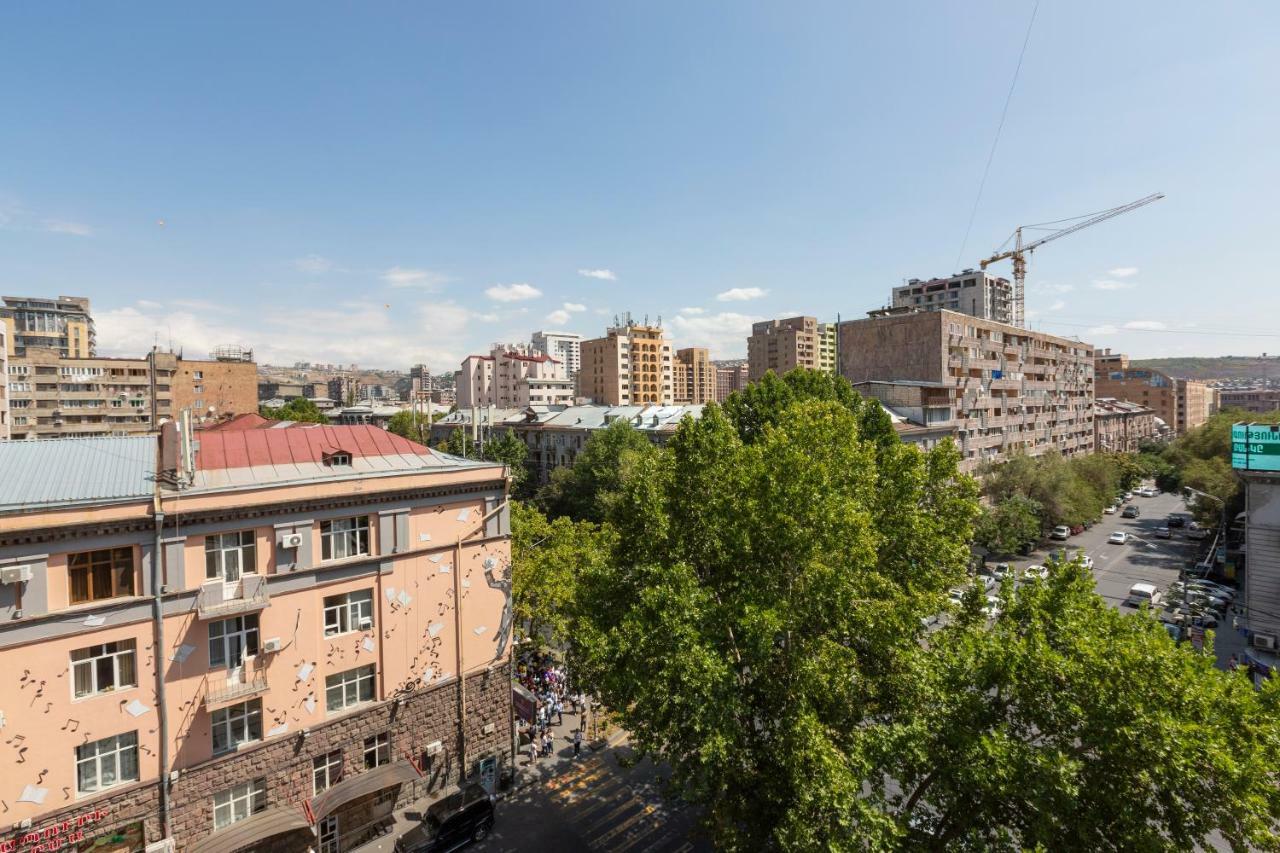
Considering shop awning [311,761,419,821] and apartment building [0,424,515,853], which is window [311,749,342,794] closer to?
apartment building [0,424,515,853]

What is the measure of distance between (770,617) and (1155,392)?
16766 cm

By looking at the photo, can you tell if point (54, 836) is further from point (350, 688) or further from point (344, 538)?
point (344, 538)

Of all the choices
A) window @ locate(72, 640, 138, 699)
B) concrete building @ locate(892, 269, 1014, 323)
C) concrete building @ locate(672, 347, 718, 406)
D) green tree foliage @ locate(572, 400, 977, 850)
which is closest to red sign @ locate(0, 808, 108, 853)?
window @ locate(72, 640, 138, 699)

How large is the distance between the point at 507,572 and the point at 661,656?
33.1 ft

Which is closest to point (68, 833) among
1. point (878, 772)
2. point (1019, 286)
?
point (878, 772)

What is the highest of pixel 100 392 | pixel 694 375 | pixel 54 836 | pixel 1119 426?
pixel 694 375

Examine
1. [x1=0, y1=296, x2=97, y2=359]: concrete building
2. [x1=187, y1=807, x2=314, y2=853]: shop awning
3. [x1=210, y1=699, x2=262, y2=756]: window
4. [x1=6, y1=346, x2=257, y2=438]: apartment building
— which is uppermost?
[x1=0, y1=296, x2=97, y2=359]: concrete building

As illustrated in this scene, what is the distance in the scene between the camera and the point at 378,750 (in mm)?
21312

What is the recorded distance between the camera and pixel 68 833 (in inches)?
627

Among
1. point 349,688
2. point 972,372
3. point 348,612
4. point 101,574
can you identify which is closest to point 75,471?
point 101,574

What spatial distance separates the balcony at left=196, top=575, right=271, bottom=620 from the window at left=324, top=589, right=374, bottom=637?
7.09 feet

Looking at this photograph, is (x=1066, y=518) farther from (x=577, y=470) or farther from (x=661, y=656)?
(x=661, y=656)

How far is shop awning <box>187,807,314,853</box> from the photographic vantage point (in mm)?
17562

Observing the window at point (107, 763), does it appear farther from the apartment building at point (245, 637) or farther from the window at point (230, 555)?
the window at point (230, 555)
